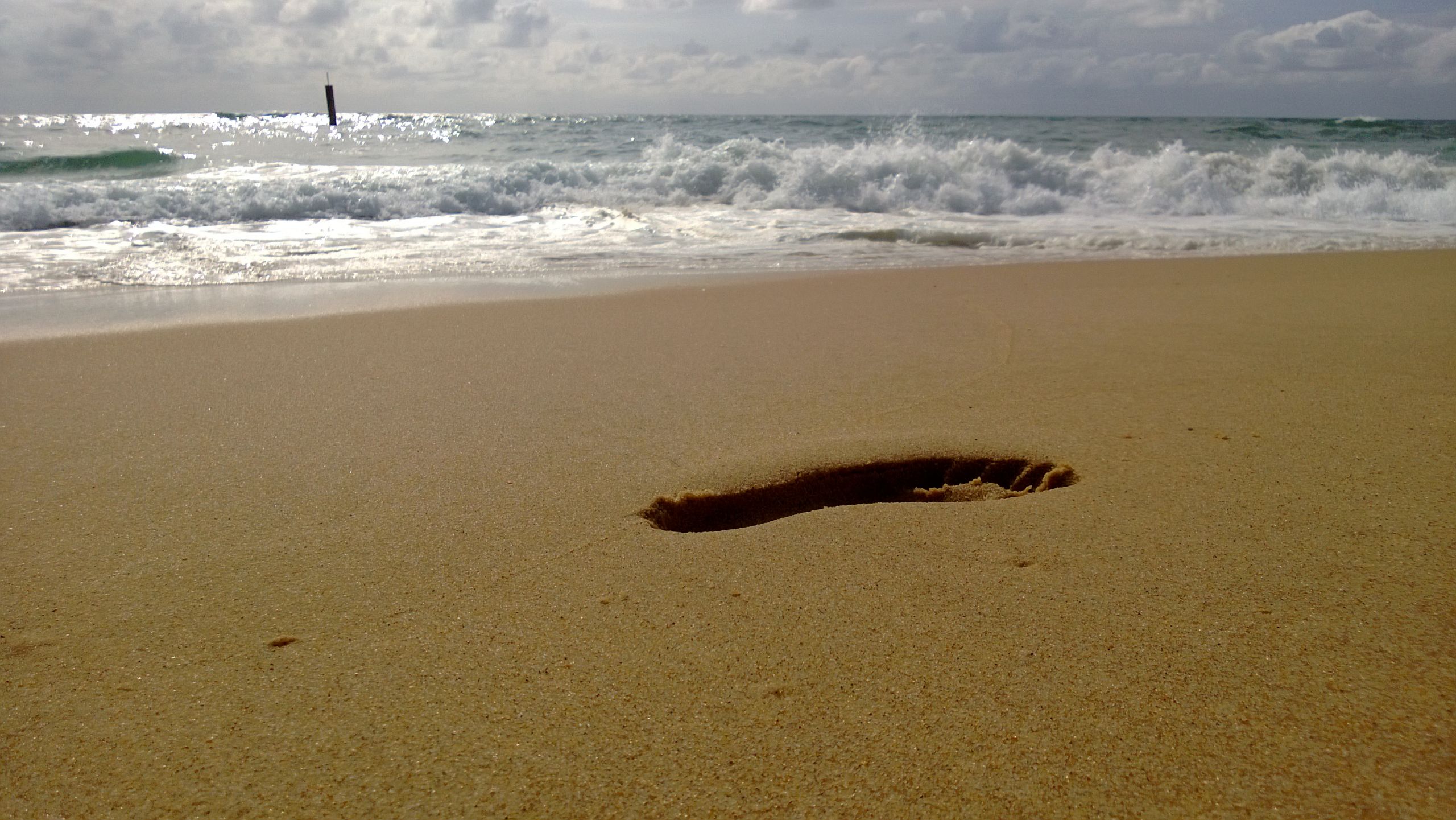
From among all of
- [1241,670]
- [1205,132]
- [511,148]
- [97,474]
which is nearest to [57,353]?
[97,474]

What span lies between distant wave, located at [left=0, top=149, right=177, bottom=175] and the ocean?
0.06 meters

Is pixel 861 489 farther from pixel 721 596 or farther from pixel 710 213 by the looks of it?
pixel 710 213

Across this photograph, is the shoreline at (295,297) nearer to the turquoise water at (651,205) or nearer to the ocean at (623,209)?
the ocean at (623,209)

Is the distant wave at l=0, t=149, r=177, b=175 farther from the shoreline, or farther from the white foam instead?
the shoreline

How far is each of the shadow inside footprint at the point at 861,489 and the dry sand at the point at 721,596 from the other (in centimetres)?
5

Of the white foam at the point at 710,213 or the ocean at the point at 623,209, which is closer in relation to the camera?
the ocean at the point at 623,209

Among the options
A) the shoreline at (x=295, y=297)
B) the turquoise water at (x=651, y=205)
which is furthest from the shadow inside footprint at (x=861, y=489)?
the turquoise water at (x=651, y=205)

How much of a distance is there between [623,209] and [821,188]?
2.39 metres

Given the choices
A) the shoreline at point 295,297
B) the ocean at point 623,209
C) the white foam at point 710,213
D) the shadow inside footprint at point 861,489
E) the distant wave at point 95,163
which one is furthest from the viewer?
the distant wave at point 95,163

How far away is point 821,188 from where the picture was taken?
10984 mm

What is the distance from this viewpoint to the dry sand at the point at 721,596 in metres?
1.19

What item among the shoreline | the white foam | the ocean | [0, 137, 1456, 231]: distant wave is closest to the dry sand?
the shoreline

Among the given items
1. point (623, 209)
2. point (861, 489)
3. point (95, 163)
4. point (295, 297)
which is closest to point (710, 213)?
point (623, 209)

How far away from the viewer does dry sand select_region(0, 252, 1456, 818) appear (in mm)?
1187
